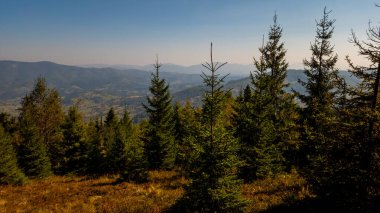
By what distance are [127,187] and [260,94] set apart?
39.1 ft

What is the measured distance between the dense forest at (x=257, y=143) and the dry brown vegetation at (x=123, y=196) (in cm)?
116

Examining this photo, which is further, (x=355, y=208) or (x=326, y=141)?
(x=326, y=141)

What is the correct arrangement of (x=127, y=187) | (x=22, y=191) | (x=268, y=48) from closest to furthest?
(x=127, y=187)
(x=22, y=191)
(x=268, y=48)

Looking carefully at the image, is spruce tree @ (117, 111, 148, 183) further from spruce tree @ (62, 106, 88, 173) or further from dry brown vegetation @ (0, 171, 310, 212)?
spruce tree @ (62, 106, 88, 173)

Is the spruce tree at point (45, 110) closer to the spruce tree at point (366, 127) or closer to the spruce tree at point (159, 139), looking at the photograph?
the spruce tree at point (159, 139)

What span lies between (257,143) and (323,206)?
7.91m

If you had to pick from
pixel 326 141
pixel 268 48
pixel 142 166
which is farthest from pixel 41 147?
pixel 326 141

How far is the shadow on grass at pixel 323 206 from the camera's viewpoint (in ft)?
32.7

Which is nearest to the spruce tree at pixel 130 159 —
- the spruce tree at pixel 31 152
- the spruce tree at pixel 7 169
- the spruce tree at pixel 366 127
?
the spruce tree at pixel 7 169

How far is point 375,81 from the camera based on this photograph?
1062 cm

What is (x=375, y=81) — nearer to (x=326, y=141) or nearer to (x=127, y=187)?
(x=326, y=141)

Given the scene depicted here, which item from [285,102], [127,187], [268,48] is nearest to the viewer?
[127,187]

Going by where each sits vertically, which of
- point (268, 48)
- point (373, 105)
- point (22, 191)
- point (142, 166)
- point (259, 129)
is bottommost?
point (22, 191)

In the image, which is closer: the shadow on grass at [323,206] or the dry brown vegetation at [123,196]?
the shadow on grass at [323,206]
